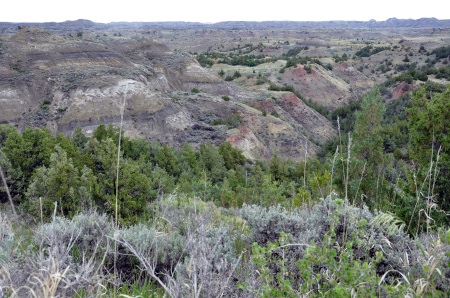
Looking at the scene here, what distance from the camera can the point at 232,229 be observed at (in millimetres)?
4590

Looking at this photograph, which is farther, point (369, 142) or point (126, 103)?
point (126, 103)

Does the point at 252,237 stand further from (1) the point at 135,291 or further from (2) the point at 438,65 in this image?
(2) the point at 438,65

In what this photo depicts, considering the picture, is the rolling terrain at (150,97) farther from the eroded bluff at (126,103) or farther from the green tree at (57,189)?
the green tree at (57,189)

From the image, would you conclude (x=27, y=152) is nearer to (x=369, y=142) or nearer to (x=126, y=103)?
(x=369, y=142)

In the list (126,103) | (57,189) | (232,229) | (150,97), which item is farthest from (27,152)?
(150,97)

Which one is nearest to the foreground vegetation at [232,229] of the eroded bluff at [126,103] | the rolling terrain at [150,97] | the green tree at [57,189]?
the green tree at [57,189]

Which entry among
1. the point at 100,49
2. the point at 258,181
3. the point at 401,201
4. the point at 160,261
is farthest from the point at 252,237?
the point at 100,49

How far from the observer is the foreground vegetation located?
2.40 m

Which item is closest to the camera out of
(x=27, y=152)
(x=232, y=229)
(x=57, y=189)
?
(x=232, y=229)

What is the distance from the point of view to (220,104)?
34938 millimetres

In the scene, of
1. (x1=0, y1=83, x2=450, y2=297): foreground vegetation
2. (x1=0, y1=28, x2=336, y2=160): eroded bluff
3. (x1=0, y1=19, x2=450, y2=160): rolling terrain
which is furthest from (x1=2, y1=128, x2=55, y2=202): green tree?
(x1=0, y1=28, x2=336, y2=160): eroded bluff

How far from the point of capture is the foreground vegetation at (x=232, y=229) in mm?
2398

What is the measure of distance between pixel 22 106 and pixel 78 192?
80.2 feet

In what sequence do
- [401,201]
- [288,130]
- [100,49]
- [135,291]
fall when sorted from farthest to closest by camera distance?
1. [100,49]
2. [288,130]
3. [401,201]
4. [135,291]
